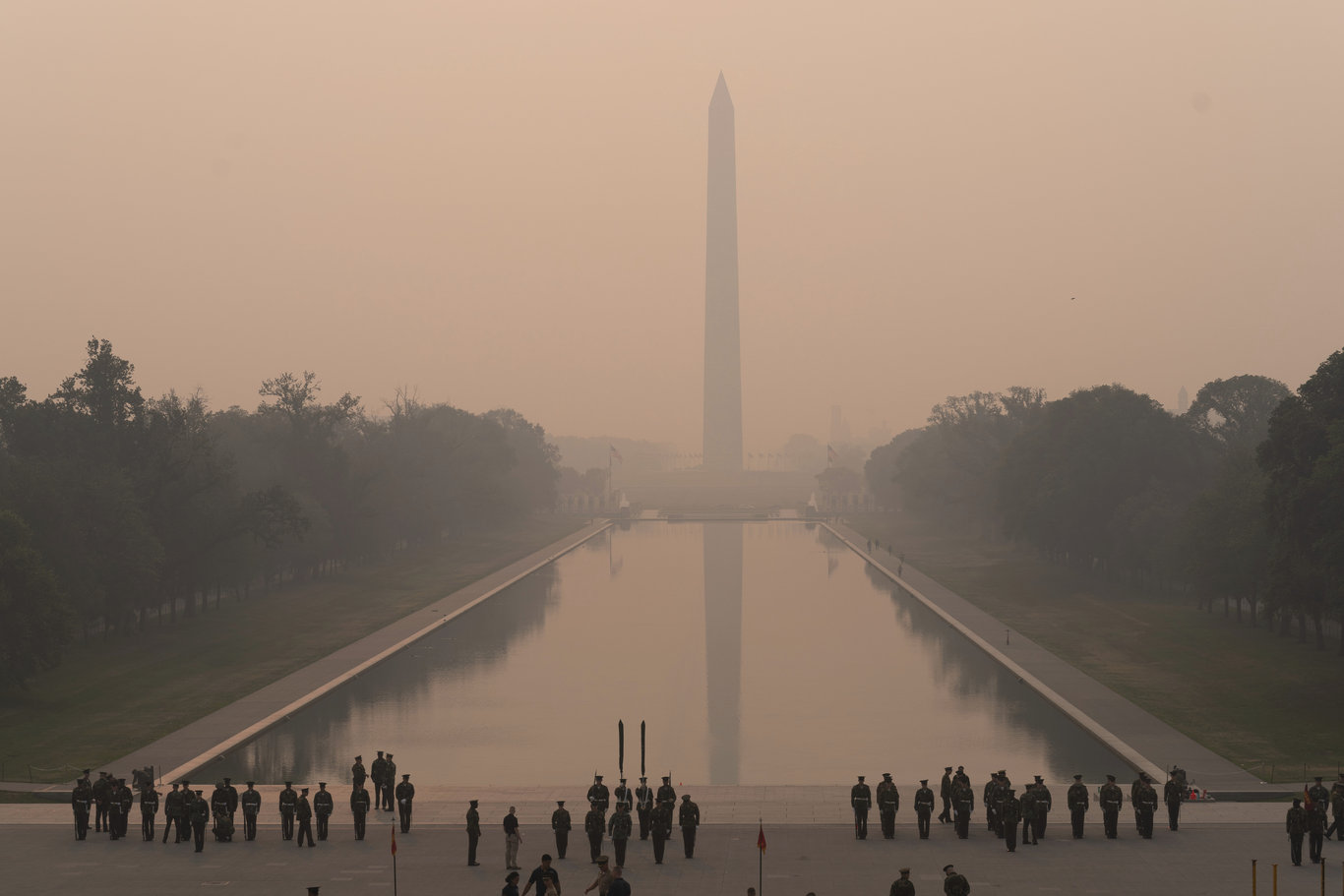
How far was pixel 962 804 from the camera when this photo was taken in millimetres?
22297

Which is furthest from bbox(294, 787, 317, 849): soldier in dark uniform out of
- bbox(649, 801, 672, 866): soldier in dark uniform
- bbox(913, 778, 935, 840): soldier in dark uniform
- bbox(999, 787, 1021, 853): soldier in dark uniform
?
bbox(999, 787, 1021, 853): soldier in dark uniform

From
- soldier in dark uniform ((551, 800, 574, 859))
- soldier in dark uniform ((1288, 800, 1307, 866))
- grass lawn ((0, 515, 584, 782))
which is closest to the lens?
soldier in dark uniform ((1288, 800, 1307, 866))

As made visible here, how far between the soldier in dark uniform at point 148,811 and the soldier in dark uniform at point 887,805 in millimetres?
12715

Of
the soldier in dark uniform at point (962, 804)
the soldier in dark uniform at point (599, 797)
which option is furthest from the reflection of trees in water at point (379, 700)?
the soldier in dark uniform at point (962, 804)

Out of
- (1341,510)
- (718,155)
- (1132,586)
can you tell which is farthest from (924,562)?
(718,155)

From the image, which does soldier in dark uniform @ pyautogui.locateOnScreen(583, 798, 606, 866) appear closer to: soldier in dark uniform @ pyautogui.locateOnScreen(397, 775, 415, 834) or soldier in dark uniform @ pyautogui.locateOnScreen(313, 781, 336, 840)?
soldier in dark uniform @ pyautogui.locateOnScreen(397, 775, 415, 834)

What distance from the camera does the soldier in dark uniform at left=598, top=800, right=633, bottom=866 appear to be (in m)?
21.2

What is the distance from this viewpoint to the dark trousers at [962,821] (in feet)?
73.3

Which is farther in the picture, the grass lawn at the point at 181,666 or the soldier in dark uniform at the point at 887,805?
the grass lawn at the point at 181,666

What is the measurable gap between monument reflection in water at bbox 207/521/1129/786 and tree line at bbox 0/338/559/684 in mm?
9457

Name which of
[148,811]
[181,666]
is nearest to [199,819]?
[148,811]

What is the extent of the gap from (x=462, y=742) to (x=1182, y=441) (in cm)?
5114

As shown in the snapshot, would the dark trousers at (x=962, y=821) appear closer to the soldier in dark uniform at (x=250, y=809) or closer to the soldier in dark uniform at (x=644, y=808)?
the soldier in dark uniform at (x=644, y=808)

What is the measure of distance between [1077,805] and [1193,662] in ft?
70.3
